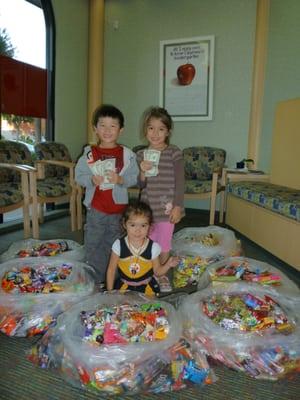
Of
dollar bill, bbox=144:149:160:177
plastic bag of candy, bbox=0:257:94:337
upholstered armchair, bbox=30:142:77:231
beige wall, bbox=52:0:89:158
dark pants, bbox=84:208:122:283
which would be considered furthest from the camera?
beige wall, bbox=52:0:89:158

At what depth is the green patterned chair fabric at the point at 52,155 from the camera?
3572 mm

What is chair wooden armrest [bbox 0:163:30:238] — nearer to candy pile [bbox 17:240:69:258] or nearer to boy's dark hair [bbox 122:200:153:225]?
candy pile [bbox 17:240:69:258]

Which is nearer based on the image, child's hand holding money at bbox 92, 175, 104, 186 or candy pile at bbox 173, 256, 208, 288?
child's hand holding money at bbox 92, 175, 104, 186

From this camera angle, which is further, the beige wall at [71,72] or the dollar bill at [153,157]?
the beige wall at [71,72]

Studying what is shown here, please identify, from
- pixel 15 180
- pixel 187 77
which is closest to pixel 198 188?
pixel 187 77

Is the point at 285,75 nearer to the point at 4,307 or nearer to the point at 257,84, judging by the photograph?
the point at 257,84

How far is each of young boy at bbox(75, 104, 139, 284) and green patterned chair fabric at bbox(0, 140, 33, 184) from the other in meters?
1.47

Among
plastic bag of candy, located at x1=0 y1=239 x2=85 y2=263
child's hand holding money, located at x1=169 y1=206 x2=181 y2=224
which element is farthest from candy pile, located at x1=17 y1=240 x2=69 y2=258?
child's hand holding money, located at x1=169 y1=206 x2=181 y2=224

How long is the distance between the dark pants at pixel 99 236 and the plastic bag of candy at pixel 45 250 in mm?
95

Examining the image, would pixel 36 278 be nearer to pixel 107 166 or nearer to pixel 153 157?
pixel 107 166

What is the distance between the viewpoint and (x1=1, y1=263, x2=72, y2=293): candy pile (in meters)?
1.53

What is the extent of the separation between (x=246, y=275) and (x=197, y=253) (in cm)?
46

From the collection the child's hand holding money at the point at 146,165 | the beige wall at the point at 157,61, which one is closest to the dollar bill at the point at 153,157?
the child's hand holding money at the point at 146,165

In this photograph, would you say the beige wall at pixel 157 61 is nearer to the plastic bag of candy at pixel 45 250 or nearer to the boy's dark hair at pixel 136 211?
the plastic bag of candy at pixel 45 250
